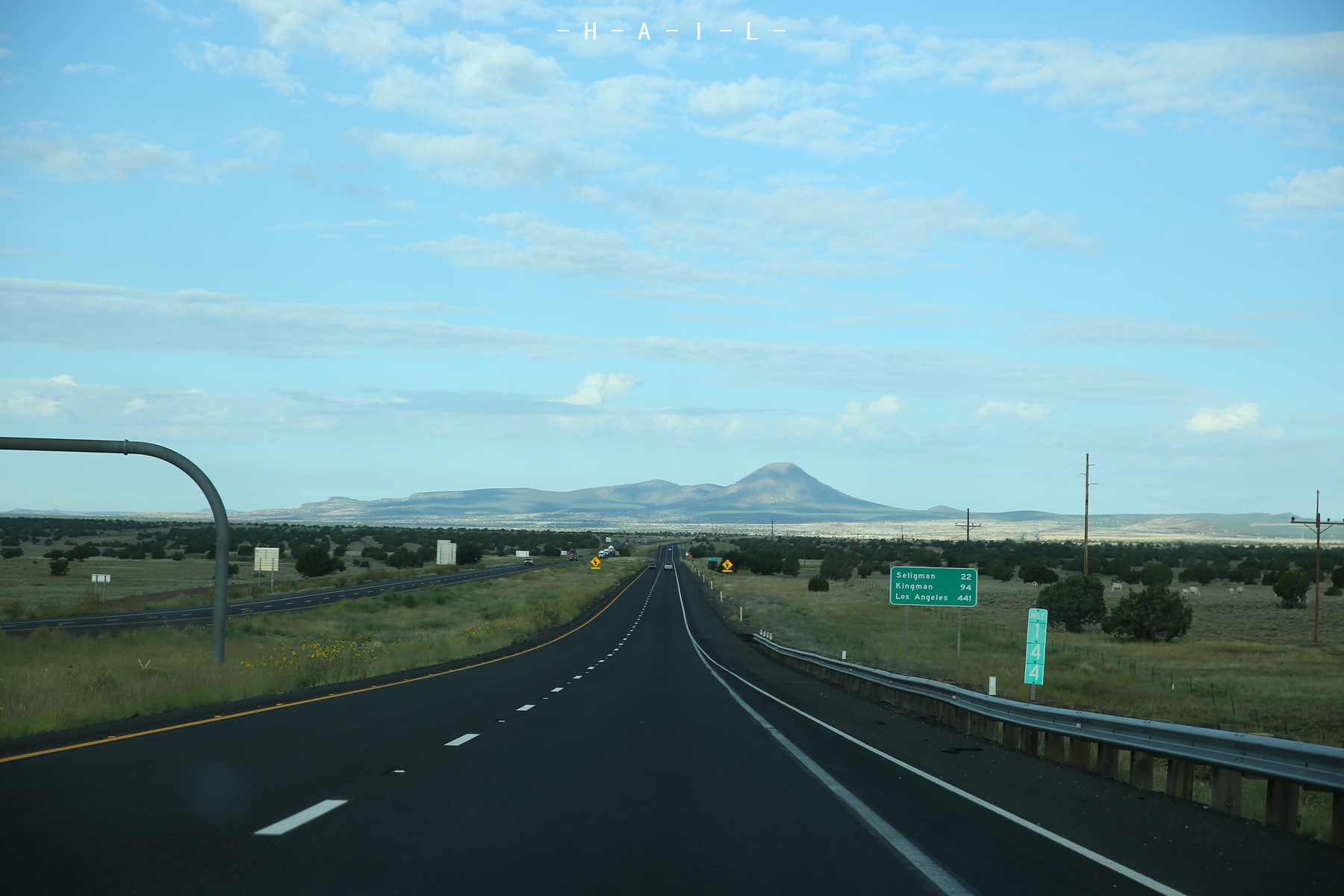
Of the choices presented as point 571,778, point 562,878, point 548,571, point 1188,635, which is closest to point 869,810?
point 571,778

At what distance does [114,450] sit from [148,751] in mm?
13990

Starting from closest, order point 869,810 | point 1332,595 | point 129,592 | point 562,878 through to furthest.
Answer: point 562,878, point 869,810, point 129,592, point 1332,595

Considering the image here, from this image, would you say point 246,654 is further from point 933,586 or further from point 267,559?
point 267,559

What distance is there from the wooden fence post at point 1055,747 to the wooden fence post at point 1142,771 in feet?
6.77

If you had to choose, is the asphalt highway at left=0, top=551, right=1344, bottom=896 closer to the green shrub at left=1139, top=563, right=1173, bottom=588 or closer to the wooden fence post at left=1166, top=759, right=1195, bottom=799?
the wooden fence post at left=1166, top=759, right=1195, bottom=799

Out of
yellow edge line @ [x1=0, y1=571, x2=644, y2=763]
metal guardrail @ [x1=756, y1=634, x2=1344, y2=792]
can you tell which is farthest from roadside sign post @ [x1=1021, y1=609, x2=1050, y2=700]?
yellow edge line @ [x1=0, y1=571, x2=644, y2=763]

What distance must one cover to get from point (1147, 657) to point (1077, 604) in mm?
19415

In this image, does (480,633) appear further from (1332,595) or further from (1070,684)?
(1332,595)

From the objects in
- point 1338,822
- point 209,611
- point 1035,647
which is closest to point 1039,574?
point 209,611

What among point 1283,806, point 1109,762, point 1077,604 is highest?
point 1283,806

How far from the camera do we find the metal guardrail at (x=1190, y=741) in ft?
27.6

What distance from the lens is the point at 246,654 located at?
1292 inches

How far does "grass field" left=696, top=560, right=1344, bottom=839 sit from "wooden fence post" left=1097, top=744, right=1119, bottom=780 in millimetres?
488

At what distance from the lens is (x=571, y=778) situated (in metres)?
10.8
